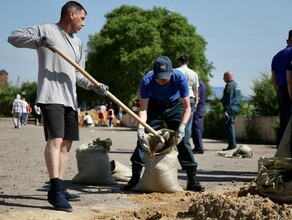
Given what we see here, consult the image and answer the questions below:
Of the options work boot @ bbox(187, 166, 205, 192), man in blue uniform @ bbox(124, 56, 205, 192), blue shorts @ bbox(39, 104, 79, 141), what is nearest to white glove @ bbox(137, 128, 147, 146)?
man in blue uniform @ bbox(124, 56, 205, 192)

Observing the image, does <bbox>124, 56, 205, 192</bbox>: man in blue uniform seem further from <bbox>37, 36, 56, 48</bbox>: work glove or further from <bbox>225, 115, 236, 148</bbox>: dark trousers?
<bbox>225, 115, 236, 148</bbox>: dark trousers

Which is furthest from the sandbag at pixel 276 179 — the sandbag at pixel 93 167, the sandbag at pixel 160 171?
the sandbag at pixel 93 167

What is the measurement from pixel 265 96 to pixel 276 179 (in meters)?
16.1

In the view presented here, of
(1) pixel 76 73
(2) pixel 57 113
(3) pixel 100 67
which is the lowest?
(2) pixel 57 113

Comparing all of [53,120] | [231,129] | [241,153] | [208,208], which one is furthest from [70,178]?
[231,129]

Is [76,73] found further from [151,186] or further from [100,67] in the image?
[100,67]

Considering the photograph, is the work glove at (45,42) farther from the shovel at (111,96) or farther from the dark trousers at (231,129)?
the dark trousers at (231,129)

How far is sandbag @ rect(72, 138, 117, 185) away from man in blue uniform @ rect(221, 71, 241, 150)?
6.22m

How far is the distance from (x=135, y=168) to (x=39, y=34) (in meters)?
2.12

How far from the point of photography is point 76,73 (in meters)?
6.23

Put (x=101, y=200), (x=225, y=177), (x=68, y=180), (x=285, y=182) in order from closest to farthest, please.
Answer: (x=285, y=182), (x=101, y=200), (x=68, y=180), (x=225, y=177)

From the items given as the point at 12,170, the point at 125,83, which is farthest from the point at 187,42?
the point at 12,170

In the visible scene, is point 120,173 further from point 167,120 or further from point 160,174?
point 160,174

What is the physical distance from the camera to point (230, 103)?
13438mm
